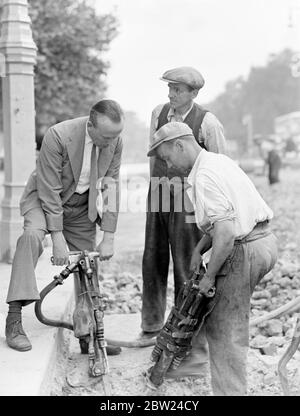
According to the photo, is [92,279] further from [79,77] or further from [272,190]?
[272,190]

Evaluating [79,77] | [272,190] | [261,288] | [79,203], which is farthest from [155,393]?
[272,190]

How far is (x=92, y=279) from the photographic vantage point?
4332 mm

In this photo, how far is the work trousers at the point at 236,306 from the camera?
3818 mm

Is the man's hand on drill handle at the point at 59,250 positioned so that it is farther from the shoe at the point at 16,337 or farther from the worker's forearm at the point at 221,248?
the worker's forearm at the point at 221,248

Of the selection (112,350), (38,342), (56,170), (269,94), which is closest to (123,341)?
(112,350)

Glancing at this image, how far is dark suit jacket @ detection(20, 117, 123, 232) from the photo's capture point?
169 inches

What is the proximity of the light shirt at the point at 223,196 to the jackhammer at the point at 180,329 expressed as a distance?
394 millimetres

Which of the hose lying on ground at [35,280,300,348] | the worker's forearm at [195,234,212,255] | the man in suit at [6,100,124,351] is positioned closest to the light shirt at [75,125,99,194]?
the man in suit at [6,100,124,351]

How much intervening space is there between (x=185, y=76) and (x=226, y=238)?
1.35 metres

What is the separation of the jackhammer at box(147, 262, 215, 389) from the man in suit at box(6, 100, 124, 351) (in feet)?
2.24

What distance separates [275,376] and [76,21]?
15480 millimetres

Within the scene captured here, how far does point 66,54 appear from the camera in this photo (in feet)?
60.1

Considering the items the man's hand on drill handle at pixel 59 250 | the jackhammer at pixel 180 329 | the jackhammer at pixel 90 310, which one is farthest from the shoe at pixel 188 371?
the man's hand on drill handle at pixel 59 250

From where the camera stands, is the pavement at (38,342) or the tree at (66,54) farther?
the tree at (66,54)
